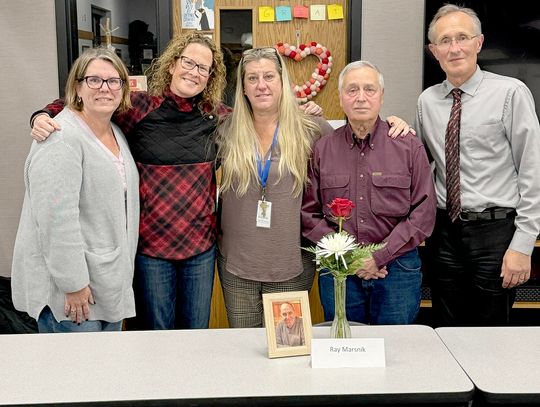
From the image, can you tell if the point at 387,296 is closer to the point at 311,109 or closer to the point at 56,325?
the point at 311,109

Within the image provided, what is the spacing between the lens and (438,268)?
8.25ft

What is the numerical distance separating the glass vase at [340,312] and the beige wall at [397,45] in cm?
219

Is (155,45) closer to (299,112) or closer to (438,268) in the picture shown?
(299,112)

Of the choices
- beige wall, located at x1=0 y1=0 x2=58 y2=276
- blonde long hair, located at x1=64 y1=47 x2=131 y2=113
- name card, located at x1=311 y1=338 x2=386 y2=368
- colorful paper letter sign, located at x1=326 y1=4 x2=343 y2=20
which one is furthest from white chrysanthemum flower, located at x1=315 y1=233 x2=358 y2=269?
beige wall, located at x1=0 y1=0 x2=58 y2=276

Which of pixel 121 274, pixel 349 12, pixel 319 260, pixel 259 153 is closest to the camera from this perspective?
pixel 319 260

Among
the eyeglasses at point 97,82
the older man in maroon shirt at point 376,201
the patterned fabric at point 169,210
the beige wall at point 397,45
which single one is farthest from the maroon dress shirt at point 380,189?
the beige wall at point 397,45

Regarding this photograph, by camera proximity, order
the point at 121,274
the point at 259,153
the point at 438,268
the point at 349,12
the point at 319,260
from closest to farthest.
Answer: the point at 319,260
the point at 121,274
the point at 259,153
the point at 438,268
the point at 349,12

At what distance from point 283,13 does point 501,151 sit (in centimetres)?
184

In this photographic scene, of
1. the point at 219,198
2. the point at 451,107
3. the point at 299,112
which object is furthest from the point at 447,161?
the point at 219,198

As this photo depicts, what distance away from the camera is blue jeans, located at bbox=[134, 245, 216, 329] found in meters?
2.33

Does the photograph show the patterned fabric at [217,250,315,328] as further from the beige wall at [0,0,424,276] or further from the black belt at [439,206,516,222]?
the beige wall at [0,0,424,276]

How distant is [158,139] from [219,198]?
1.09 ft

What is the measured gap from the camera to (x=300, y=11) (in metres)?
3.71

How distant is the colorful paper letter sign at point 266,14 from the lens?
147 inches
